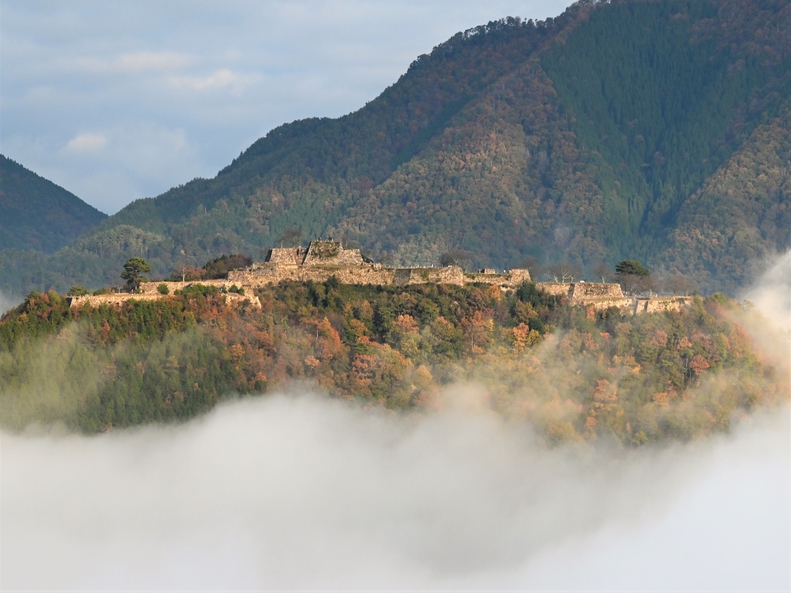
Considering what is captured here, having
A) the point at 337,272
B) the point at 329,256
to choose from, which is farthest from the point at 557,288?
the point at 329,256

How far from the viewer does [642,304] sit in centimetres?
9619

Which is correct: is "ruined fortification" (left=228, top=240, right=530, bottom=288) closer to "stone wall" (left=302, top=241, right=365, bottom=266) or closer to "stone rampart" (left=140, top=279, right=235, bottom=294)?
"stone wall" (left=302, top=241, right=365, bottom=266)

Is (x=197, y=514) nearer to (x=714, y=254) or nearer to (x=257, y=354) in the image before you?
(x=257, y=354)

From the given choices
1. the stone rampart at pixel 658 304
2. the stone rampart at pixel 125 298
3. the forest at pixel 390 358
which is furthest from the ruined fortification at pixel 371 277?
the stone rampart at pixel 125 298

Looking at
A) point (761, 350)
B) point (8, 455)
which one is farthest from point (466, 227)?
point (8, 455)

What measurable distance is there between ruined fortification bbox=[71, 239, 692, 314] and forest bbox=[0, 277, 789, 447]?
0.55 metres

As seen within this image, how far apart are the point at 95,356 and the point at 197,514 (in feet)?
35.3

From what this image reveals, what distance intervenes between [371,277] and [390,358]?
173 inches

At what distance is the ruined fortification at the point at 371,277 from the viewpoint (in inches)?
3708

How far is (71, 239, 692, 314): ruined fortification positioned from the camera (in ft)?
309

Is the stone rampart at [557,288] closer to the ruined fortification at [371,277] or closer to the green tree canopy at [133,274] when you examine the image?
the ruined fortification at [371,277]

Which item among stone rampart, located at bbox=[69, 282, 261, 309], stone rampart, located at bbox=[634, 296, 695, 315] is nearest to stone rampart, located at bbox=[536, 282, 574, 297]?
stone rampart, located at bbox=[634, 296, 695, 315]

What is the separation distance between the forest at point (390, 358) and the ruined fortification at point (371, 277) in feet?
1.80

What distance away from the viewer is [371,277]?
95500 mm
